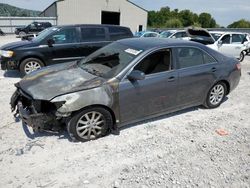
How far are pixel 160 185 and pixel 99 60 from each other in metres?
2.57

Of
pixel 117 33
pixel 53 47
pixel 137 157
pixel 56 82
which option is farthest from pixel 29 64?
pixel 137 157

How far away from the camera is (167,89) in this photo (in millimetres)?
4176

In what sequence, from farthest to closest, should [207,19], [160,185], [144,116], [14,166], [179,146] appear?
[207,19]
[144,116]
[179,146]
[14,166]
[160,185]

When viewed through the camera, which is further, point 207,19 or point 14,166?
point 207,19

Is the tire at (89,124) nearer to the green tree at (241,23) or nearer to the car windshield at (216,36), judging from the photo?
the car windshield at (216,36)

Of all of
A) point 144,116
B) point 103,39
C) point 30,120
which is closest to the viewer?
point 30,120

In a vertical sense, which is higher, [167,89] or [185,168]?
[167,89]

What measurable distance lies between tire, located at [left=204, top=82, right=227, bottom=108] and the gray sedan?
49 mm

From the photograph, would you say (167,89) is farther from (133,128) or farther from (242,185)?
(242,185)

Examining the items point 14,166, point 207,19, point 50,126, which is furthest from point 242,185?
point 207,19

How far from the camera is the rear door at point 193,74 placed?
436 cm

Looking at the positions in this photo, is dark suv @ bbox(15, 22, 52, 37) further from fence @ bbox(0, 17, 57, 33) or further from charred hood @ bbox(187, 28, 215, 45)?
charred hood @ bbox(187, 28, 215, 45)

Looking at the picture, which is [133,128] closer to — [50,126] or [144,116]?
[144,116]

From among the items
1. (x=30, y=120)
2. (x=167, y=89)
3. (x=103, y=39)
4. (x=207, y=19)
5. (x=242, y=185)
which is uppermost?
(x=207, y=19)
